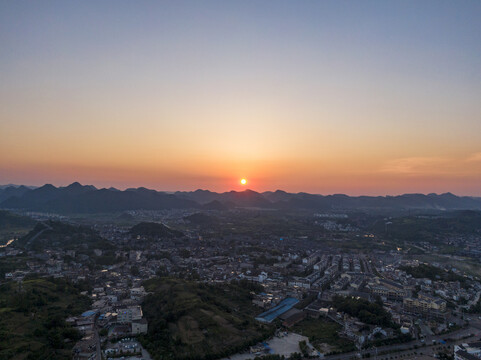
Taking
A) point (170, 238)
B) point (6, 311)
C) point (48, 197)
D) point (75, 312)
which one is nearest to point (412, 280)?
point (75, 312)

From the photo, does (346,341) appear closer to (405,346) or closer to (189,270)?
(405,346)

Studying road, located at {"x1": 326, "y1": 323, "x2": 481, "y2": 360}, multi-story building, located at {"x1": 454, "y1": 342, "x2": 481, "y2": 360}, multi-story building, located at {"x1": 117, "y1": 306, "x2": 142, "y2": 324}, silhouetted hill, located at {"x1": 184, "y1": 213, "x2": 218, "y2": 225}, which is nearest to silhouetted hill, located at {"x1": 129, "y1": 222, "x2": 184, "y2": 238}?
silhouetted hill, located at {"x1": 184, "y1": 213, "x2": 218, "y2": 225}

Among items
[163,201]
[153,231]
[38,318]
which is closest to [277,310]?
[38,318]

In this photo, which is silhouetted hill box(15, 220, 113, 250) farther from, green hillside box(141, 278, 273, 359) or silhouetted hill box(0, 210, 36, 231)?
green hillside box(141, 278, 273, 359)

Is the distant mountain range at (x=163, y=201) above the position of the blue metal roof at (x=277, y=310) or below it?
above

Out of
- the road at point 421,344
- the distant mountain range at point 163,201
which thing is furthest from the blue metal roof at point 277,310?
the distant mountain range at point 163,201

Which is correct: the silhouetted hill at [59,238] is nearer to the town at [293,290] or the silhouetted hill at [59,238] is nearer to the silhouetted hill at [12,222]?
the town at [293,290]

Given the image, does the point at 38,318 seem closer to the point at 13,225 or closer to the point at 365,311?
the point at 365,311
